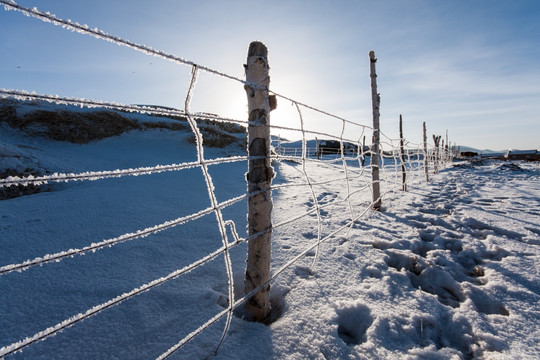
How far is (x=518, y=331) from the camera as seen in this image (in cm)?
146

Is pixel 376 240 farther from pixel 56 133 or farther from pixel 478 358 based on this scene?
pixel 56 133

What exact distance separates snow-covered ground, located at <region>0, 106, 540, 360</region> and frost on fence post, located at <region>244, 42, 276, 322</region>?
8.8 inches

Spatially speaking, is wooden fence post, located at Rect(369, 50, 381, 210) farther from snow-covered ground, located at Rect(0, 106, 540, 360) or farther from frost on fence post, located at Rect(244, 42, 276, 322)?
frost on fence post, located at Rect(244, 42, 276, 322)

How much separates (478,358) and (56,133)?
14.5 m

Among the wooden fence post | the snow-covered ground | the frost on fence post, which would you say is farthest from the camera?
the wooden fence post

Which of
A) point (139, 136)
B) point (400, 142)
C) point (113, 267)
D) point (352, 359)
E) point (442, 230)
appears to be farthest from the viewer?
point (139, 136)

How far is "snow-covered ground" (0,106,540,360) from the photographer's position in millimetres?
1312

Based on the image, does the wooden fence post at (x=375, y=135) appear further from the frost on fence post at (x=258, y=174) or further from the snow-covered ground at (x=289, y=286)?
the frost on fence post at (x=258, y=174)

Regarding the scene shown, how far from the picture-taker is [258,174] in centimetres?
146

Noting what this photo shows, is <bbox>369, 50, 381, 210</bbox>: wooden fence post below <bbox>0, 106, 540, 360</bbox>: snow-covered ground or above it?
Result: above

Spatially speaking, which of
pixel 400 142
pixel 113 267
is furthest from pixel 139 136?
pixel 113 267

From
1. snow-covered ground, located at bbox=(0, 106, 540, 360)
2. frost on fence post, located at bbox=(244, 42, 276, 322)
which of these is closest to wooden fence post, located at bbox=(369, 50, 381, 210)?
snow-covered ground, located at bbox=(0, 106, 540, 360)

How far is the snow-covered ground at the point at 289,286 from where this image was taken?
1.31m

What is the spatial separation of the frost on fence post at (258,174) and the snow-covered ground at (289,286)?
22 centimetres
